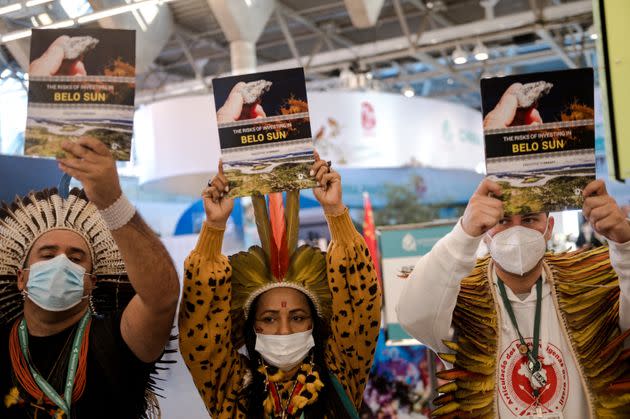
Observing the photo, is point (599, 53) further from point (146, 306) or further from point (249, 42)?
point (249, 42)

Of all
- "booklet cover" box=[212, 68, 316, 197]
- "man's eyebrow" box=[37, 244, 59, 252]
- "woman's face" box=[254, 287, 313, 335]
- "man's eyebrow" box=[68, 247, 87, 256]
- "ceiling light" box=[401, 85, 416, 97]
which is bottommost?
"woman's face" box=[254, 287, 313, 335]

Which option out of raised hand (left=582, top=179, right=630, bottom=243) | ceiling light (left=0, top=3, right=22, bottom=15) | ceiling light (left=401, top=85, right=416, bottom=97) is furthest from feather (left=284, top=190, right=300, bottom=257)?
ceiling light (left=401, top=85, right=416, bottom=97)

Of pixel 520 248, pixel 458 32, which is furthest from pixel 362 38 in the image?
pixel 520 248

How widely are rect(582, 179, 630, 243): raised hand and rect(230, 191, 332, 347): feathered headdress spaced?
887 mm

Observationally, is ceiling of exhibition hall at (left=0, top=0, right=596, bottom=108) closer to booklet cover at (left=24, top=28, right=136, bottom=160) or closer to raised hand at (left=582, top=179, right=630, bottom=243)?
booklet cover at (left=24, top=28, right=136, bottom=160)

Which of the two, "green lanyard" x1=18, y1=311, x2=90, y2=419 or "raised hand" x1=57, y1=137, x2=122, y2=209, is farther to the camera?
"green lanyard" x1=18, y1=311, x2=90, y2=419

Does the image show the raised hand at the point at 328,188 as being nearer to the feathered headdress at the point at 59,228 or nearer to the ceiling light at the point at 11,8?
the feathered headdress at the point at 59,228

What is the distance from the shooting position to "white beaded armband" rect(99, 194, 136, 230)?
7.13 ft

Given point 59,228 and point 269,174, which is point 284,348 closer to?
point 269,174

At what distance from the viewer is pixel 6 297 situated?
2.72 m

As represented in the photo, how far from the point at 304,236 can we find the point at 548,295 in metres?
7.16

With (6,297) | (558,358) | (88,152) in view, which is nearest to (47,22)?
(6,297)

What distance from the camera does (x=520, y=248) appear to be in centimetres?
246

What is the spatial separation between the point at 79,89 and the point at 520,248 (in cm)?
144
